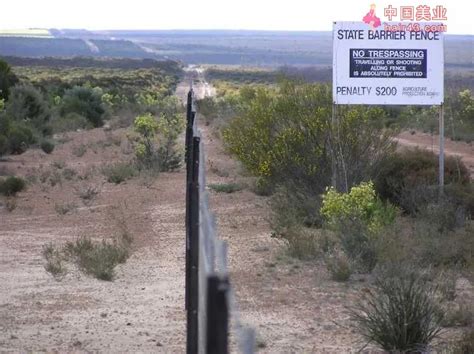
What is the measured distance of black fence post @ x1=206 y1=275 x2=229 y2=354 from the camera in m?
3.89

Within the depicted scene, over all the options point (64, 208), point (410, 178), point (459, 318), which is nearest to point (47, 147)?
point (64, 208)

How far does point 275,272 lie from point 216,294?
8.96m

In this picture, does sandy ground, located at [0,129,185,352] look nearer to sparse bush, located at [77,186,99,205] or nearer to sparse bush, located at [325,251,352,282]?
sparse bush, located at [77,186,99,205]

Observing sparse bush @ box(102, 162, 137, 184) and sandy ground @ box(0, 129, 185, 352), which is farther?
sparse bush @ box(102, 162, 137, 184)

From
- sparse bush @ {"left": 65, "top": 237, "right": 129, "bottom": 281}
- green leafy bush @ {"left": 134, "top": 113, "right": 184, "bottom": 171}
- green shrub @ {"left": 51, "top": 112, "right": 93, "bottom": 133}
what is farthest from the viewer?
green shrub @ {"left": 51, "top": 112, "right": 93, "bottom": 133}

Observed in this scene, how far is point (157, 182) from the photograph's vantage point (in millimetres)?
23734

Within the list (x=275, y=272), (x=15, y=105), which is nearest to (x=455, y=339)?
(x=275, y=272)

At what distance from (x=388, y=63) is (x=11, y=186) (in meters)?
9.17

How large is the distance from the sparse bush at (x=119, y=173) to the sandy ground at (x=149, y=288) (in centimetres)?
358

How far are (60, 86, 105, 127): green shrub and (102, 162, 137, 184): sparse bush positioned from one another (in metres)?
25.3

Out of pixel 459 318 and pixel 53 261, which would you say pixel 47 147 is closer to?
pixel 53 261

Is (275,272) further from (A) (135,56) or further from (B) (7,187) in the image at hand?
(A) (135,56)

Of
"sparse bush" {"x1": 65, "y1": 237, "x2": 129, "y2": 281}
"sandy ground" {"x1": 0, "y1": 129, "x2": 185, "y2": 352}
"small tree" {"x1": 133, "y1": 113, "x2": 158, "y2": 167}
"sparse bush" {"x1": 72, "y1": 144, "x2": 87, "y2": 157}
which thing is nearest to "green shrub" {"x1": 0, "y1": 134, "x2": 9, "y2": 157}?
"sparse bush" {"x1": 72, "y1": 144, "x2": 87, "y2": 157}

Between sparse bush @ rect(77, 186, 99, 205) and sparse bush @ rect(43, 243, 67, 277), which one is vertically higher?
sparse bush @ rect(43, 243, 67, 277)
